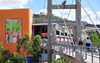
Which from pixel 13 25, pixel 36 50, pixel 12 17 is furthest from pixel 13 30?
pixel 36 50

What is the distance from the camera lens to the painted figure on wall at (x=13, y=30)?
125ft

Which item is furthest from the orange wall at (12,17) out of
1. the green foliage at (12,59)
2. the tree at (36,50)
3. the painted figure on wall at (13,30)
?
the green foliage at (12,59)

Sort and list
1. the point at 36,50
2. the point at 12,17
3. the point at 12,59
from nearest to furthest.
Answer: the point at 12,59 → the point at 36,50 → the point at 12,17

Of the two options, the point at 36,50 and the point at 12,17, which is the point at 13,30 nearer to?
the point at 12,17

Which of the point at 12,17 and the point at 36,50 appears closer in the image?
the point at 36,50

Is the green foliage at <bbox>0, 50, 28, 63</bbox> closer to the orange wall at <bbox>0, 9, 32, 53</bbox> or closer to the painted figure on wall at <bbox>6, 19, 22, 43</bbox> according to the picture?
the orange wall at <bbox>0, 9, 32, 53</bbox>

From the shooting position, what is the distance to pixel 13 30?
3838 cm

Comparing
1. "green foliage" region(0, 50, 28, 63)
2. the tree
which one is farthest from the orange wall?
"green foliage" region(0, 50, 28, 63)

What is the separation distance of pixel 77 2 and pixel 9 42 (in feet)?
70.8

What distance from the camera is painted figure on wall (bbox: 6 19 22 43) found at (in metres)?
38.1

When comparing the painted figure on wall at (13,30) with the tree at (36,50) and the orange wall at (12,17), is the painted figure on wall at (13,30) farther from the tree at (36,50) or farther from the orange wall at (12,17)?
the tree at (36,50)

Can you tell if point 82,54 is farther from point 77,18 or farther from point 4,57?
point 4,57

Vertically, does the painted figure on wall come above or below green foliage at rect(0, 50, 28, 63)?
Result: above

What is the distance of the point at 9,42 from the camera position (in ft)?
126
